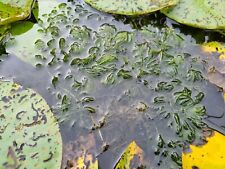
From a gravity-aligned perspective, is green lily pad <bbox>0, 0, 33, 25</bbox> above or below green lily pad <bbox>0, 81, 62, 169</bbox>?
above

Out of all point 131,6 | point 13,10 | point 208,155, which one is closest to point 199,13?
point 131,6

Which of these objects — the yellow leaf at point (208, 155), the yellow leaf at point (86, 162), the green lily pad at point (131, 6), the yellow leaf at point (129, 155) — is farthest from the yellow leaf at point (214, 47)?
the yellow leaf at point (86, 162)

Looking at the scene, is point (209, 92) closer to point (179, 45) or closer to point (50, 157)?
point (179, 45)

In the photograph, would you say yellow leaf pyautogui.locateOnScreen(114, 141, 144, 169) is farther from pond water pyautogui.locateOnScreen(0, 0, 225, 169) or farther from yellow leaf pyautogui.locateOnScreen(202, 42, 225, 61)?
yellow leaf pyautogui.locateOnScreen(202, 42, 225, 61)

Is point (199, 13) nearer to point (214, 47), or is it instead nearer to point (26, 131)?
point (214, 47)

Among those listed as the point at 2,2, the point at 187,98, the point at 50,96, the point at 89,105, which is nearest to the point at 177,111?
the point at 187,98

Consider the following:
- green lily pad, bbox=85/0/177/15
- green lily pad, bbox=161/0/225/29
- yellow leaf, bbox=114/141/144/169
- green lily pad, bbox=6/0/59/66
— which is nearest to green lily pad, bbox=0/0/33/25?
green lily pad, bbox=6/0/59/66

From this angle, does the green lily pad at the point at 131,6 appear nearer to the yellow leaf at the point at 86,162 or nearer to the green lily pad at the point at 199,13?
the green lily pad at the point at 199,13
